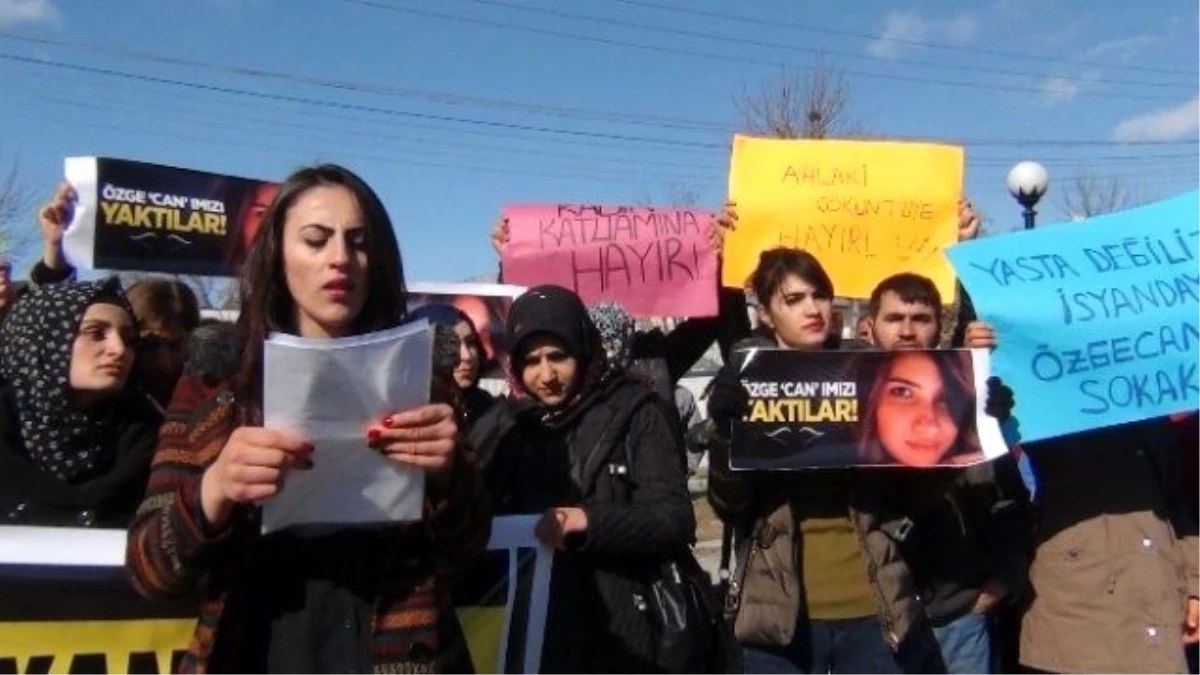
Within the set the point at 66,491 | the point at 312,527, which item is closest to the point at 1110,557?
the point at 312,527

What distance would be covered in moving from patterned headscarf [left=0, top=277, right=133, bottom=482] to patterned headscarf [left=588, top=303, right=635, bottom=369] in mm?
1672

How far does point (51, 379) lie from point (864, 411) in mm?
2277

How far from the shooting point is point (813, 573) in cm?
344

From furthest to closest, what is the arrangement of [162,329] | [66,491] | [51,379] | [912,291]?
1. [912,291]
2. [162,329]
3. [51,379]
4. [66,491]

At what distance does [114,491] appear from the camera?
8.98 ft

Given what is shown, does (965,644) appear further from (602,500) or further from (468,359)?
(468,359)

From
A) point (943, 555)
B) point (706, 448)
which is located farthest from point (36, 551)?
point (943, 555)

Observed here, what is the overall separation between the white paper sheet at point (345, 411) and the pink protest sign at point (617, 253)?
318cm

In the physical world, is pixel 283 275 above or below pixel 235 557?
above

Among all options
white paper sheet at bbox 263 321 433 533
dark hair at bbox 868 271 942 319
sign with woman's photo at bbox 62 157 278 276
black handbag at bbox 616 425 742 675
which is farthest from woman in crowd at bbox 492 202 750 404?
white paper sheet at bbox 263 321 433 533

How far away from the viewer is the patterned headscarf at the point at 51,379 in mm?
2758

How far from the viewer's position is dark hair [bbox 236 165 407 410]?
1962 millimetres

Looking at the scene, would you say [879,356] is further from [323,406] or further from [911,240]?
[323,406]

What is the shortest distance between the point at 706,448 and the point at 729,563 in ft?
2.19
